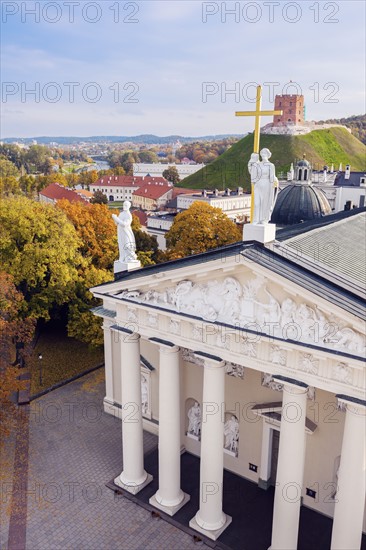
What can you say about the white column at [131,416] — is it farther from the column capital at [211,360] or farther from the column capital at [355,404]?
the column capital at [355,404]

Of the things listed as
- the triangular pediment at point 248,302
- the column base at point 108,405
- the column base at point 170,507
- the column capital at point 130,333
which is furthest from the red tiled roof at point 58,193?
the triangular pediment at point 248,302

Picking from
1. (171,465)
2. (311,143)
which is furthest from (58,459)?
(311,143)

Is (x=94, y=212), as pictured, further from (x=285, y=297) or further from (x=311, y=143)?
(x=311, y=143)

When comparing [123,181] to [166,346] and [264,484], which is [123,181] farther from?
[166,346]

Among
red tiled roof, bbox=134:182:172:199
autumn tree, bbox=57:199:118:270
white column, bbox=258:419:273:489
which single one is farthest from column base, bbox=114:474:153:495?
red tiled roof, bbox=134:182:172:199

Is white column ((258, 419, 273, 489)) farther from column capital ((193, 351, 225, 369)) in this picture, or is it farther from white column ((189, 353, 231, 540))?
column capital ((193, 351, 225, 369))

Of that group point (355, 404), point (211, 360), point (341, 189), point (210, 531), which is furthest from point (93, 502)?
point (341, 189)
